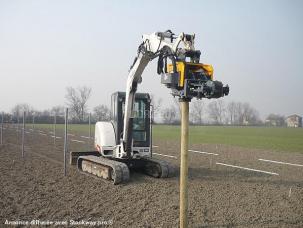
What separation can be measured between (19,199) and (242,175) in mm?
8031

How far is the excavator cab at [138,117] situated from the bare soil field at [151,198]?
1.34m

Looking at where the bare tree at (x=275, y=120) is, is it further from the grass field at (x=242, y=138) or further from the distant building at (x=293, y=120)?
the grass field at (x=242, y=138)

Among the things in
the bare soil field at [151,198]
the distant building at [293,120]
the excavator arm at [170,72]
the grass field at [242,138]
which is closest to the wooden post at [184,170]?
the excavator arm at [170,72]

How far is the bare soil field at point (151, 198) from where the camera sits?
7.39m

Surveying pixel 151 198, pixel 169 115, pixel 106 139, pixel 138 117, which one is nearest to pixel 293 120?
pixel 169 115

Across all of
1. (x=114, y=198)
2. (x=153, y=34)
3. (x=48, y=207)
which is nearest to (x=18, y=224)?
(x=48, y=207)

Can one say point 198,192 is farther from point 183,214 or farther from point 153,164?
point 183,214

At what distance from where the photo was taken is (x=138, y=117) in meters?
12.3

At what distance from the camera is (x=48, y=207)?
8109mm

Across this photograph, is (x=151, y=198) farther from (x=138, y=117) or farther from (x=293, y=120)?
(x=293, y=120)

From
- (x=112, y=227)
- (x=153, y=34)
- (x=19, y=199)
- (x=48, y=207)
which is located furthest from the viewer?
(x=153, y=34)

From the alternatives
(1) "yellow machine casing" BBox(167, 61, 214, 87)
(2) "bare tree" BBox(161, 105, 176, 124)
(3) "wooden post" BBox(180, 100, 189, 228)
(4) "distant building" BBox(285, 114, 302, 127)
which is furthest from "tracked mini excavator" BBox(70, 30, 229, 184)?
(4) "distant building" BBox(285, 114, 302, 127)

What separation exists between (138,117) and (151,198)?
A: 12.9ft

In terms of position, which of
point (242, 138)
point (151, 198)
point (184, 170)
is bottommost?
point (151, 198)
